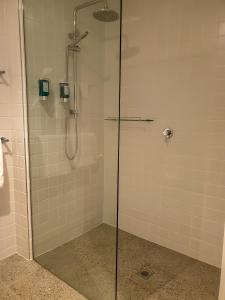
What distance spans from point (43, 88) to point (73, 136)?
481 millimetres

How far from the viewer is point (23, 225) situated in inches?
83.7

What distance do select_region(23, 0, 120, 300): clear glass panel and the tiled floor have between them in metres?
0.08

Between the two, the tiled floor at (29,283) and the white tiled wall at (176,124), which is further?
the white tiled wall at (176,124)

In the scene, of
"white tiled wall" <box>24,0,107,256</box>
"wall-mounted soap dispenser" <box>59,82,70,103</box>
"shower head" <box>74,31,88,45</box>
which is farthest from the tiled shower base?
"shower head" <box>74,31,88,45</box>

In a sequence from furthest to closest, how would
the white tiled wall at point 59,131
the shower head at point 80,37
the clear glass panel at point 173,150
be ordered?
the shower head at point 80,37 < the white tiled wall at point 59,131 < the clear glass panel at point 173,150

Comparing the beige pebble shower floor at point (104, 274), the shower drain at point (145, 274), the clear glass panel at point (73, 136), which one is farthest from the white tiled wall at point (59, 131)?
Answer: the shower drain at point (145, 274)

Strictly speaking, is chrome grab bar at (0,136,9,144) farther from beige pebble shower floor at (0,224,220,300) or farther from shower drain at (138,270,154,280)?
shower drain at (138,270,154,280)

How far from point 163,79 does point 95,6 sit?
82cm

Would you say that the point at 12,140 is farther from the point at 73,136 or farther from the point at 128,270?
the point at 128,270

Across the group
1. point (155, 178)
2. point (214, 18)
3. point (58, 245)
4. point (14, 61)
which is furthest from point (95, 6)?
point (58, 245)

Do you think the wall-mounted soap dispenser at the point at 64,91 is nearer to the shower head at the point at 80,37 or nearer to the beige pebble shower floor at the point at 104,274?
the shower head at the point at 80,37

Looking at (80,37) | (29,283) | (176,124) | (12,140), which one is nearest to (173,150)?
(176,124)

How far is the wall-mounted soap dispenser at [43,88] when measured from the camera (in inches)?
79.6

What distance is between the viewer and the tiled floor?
1.73 m
